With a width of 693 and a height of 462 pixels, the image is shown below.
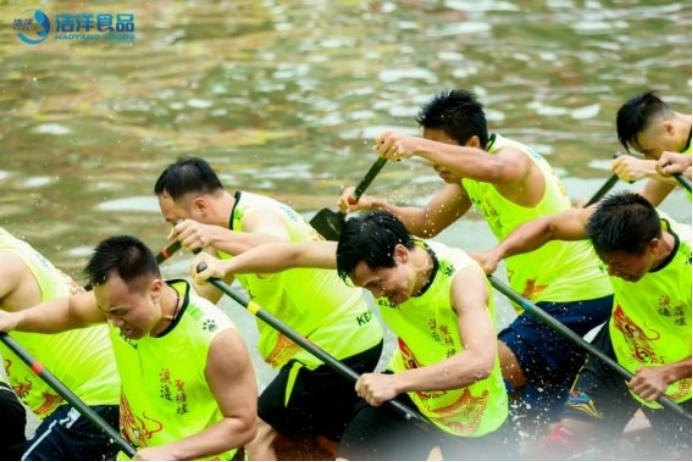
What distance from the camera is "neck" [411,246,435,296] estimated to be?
208 inches

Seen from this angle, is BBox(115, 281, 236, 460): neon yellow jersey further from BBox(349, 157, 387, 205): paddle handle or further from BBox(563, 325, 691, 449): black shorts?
BBox(349, 157, 387, 205): paddle handle

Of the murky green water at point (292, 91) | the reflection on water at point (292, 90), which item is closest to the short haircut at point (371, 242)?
the murky green water at point (292, 91)

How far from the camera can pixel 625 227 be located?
17.8ft

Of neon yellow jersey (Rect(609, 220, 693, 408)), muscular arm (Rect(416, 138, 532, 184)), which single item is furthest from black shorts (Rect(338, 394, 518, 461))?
muscular arm (Rect(416, 138, 532, 184))

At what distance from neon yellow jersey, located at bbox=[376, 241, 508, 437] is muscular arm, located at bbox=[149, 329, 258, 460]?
0.79m

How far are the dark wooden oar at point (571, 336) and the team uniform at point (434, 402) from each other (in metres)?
0.66

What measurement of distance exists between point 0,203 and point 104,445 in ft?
18.3

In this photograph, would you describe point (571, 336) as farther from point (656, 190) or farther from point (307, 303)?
point (656, 190)

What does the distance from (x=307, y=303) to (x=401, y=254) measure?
1.01 m

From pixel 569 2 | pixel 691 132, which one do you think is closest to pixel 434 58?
pixel 569 2

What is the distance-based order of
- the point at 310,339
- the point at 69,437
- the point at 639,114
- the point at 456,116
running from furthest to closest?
the point at 639,114
the point at 456,116
the point at 310,339
the point at 69,437

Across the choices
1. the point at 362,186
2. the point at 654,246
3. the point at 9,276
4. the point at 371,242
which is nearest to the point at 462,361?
the point at 371,242

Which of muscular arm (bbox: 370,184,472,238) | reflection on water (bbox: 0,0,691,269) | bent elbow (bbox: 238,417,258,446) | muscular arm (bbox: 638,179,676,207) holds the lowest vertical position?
reflection on water (bbox: 0,0,691,269)

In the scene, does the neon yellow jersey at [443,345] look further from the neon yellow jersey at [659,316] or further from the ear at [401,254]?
the neon yellow jersey at [659,316]
